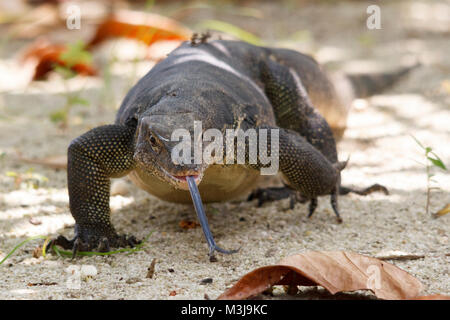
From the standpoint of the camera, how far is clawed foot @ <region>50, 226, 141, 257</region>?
133 inches

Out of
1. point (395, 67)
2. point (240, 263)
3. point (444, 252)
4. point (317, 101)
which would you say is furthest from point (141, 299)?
point (395, 67)

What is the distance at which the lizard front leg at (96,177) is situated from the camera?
340cm

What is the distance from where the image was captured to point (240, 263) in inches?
123

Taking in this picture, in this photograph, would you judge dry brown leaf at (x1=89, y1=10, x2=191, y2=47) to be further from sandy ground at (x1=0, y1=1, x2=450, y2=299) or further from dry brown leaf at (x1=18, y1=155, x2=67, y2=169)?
dry brown leaf at (x1=18, y1=155, x2=67, y2=169)

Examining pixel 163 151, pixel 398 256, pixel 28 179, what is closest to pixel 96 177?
pixel 163 151

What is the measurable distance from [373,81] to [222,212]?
10.3 feet

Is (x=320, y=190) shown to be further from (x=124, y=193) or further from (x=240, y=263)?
(x=124, y=193)

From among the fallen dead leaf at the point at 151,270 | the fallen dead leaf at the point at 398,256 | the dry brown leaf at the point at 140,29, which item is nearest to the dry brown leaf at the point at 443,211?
the fallen dead leaf at the point at 398,256

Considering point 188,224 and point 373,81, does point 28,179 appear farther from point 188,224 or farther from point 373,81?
point 373,81

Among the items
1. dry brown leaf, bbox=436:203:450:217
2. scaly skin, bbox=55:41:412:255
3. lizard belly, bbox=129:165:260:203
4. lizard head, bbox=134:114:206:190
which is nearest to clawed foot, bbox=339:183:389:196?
scaly skin, bbox=55:41:412:255

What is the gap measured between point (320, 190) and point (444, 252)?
882 millimetres

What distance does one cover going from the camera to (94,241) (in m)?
3.41

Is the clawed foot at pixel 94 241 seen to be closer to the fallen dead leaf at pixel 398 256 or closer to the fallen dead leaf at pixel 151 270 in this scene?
the fallen dead leaf at pixel 151 270
